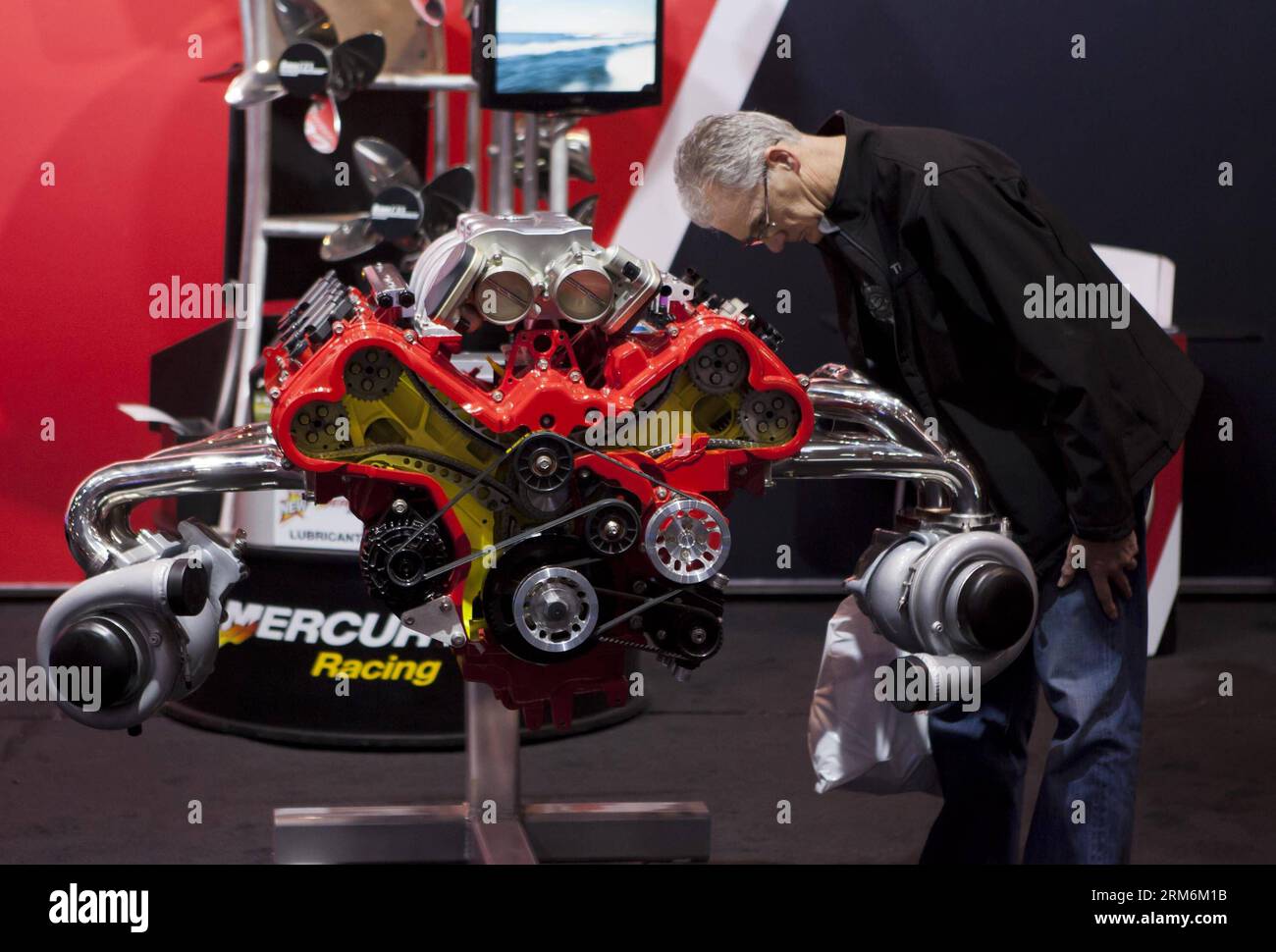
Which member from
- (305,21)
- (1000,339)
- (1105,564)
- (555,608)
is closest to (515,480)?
(555,608)

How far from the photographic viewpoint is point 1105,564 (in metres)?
2.21

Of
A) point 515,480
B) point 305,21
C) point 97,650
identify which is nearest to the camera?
point 97,650

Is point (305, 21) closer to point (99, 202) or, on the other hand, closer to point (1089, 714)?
point (99, 202)

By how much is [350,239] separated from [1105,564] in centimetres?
225

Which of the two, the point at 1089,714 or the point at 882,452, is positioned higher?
the point at 882,452

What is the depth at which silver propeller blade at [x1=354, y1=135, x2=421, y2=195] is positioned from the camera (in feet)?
12.5

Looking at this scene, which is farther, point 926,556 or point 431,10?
point 431,10

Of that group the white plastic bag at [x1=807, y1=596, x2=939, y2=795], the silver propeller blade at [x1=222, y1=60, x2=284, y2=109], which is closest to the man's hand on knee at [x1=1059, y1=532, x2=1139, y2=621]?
the white plastic bag at [x1=807, y1=596, x2=939, y2=795]

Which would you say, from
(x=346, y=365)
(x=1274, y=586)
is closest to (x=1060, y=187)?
(x=1274, y=586)

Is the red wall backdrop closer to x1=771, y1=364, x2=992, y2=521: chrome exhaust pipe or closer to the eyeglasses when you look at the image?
the eyeglasses

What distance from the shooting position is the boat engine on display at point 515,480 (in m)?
1.93

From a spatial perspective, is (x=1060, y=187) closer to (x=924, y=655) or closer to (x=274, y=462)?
(x=924, y=655)

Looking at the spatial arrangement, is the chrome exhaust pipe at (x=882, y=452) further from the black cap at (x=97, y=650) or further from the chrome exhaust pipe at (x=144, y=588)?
the black cap at (x=97, y=650)

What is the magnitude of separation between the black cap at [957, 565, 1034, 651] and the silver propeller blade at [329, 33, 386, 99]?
229 cm
